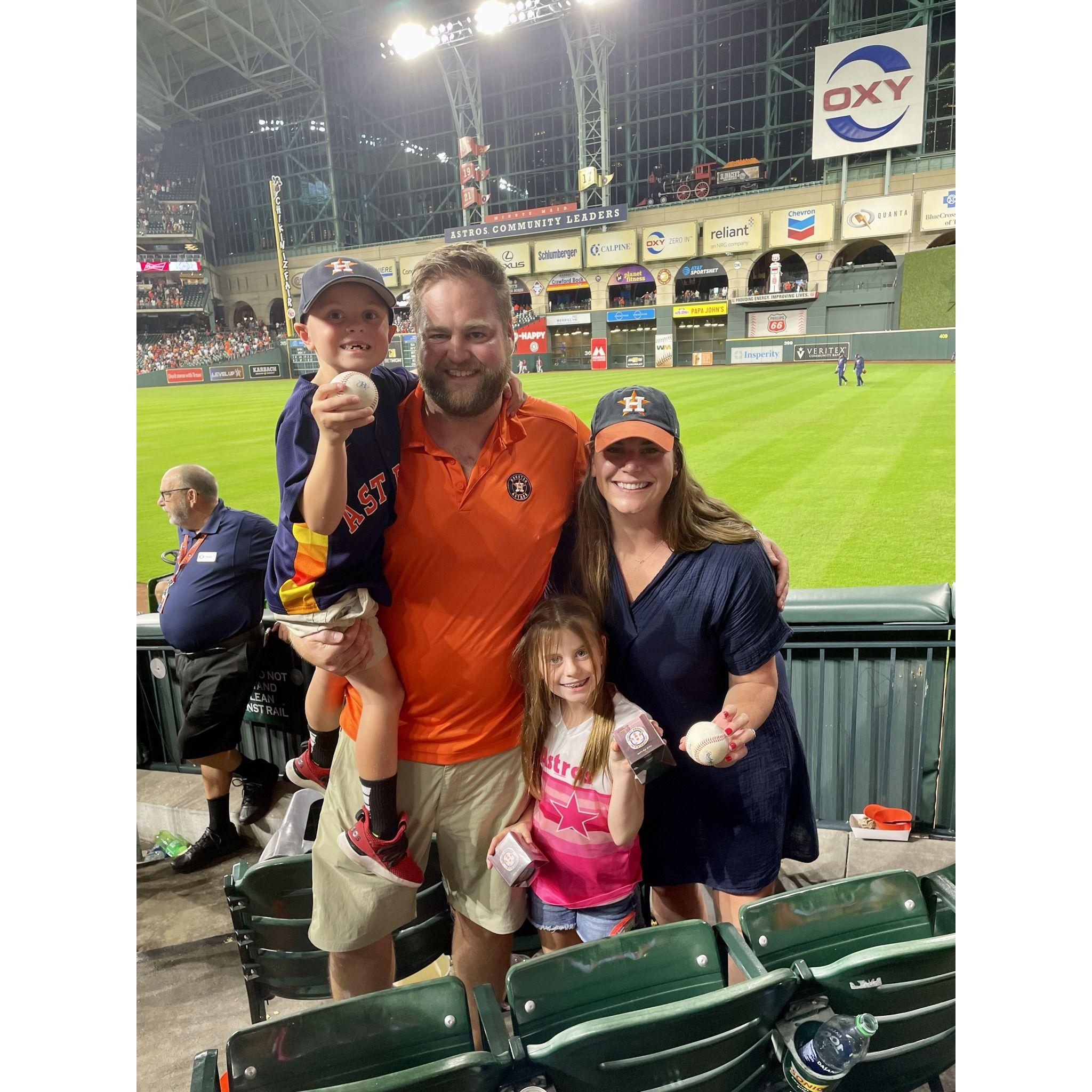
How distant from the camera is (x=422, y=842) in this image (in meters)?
1.82

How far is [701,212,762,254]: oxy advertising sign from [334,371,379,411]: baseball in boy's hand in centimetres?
214

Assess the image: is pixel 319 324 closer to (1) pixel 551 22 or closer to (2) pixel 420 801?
(2) pixel 420 801

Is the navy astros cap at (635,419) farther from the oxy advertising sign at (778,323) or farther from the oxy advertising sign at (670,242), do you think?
the oxy advertising sign at (778,323)

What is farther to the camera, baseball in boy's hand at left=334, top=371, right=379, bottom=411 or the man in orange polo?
the man in orange polo

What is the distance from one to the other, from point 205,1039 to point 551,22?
3576 millimetres

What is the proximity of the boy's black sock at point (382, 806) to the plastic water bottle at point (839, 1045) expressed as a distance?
1.03m

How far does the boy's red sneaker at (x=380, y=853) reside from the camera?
170 cm

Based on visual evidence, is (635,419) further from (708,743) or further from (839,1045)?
(839,1045)

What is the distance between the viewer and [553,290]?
9.20 feet

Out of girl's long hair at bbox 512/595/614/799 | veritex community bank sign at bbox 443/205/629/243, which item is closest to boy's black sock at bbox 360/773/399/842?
girl's long hair at bbox 512/595/614/799

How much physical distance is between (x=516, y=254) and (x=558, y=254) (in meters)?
0.25

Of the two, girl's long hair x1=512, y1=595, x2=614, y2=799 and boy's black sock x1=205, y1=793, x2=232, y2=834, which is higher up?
girl's long hair x1=512, y1=595, x2=614, y2=799

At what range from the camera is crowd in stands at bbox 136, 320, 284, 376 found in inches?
94.4

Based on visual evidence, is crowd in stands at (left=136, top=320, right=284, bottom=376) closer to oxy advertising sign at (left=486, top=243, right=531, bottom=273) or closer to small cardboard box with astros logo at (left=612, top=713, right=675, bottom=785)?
oxy advertising sign at (left=486, top=243, right=531, bottom=273)
